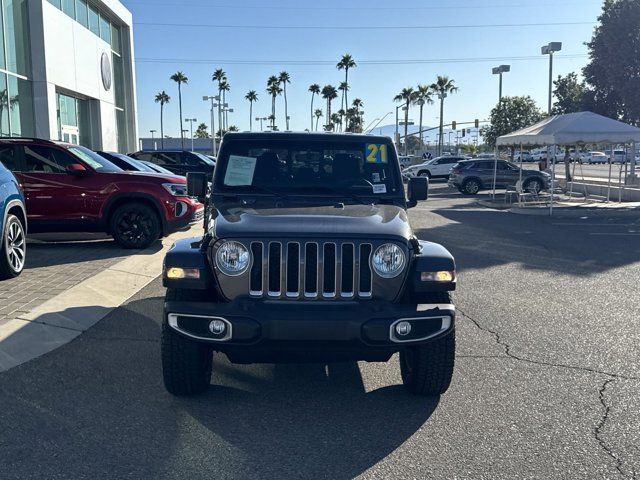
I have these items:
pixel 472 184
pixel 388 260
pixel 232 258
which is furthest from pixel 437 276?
pixel 472 184

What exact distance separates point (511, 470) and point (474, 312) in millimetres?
3517

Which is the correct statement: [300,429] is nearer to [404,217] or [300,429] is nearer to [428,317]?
[428,317]

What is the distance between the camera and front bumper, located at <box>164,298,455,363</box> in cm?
367

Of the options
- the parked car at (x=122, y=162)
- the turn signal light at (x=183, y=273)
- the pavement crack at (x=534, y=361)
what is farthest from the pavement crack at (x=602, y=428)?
the parked car at (x=122, y=162)

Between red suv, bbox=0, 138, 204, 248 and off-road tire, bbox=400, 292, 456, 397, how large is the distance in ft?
22.6

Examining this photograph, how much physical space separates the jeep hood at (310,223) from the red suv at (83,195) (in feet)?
19.4

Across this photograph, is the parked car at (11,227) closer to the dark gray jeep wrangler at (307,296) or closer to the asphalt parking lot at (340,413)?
the asphalt parking lot at (340,413)

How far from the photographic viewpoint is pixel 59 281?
7727mm

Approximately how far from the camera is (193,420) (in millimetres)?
3951

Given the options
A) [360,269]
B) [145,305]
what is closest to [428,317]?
[360,269]

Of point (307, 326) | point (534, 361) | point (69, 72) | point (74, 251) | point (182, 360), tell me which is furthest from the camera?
point (69, 72)

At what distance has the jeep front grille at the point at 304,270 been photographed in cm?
385

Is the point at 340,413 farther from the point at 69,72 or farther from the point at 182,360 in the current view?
the point at 69,72

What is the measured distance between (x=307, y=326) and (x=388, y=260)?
69 centimetres
